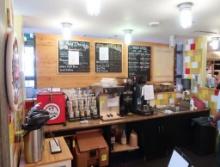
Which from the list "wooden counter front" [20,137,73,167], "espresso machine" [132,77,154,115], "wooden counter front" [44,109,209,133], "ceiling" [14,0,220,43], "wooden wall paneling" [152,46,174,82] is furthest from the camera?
"wooden wall paneling" [152,46,174,82]

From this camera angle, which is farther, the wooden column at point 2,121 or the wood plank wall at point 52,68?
the wood plank wall at point 52,68

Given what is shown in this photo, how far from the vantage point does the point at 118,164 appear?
3.22 metres

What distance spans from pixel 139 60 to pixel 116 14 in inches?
56.7

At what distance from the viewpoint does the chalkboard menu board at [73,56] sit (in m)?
3.48

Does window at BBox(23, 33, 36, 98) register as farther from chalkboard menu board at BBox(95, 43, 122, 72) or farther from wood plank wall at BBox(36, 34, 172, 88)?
chalkboard menu board at BBox(95, 43, 122, 72)

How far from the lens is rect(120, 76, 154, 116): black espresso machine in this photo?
3305 mm

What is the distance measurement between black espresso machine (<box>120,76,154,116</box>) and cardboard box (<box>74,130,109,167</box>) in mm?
668

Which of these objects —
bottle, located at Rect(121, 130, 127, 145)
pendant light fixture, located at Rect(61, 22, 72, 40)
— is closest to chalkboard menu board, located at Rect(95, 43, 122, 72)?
pendant light fixture, located at Rect(61, 22, 72, 40)

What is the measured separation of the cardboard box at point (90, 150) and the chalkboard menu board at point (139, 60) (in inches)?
65.1

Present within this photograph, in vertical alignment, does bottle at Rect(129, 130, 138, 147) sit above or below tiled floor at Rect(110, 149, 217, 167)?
above

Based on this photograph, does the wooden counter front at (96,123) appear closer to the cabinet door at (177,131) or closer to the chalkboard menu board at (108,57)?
the cabinet door at (177,131)

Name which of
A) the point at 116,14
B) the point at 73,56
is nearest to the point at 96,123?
the point at 73,56

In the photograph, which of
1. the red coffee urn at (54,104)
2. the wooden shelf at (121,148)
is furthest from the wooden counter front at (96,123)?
the wooden shelf at (121,148)

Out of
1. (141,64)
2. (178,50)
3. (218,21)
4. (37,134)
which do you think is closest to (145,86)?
(141,64)
